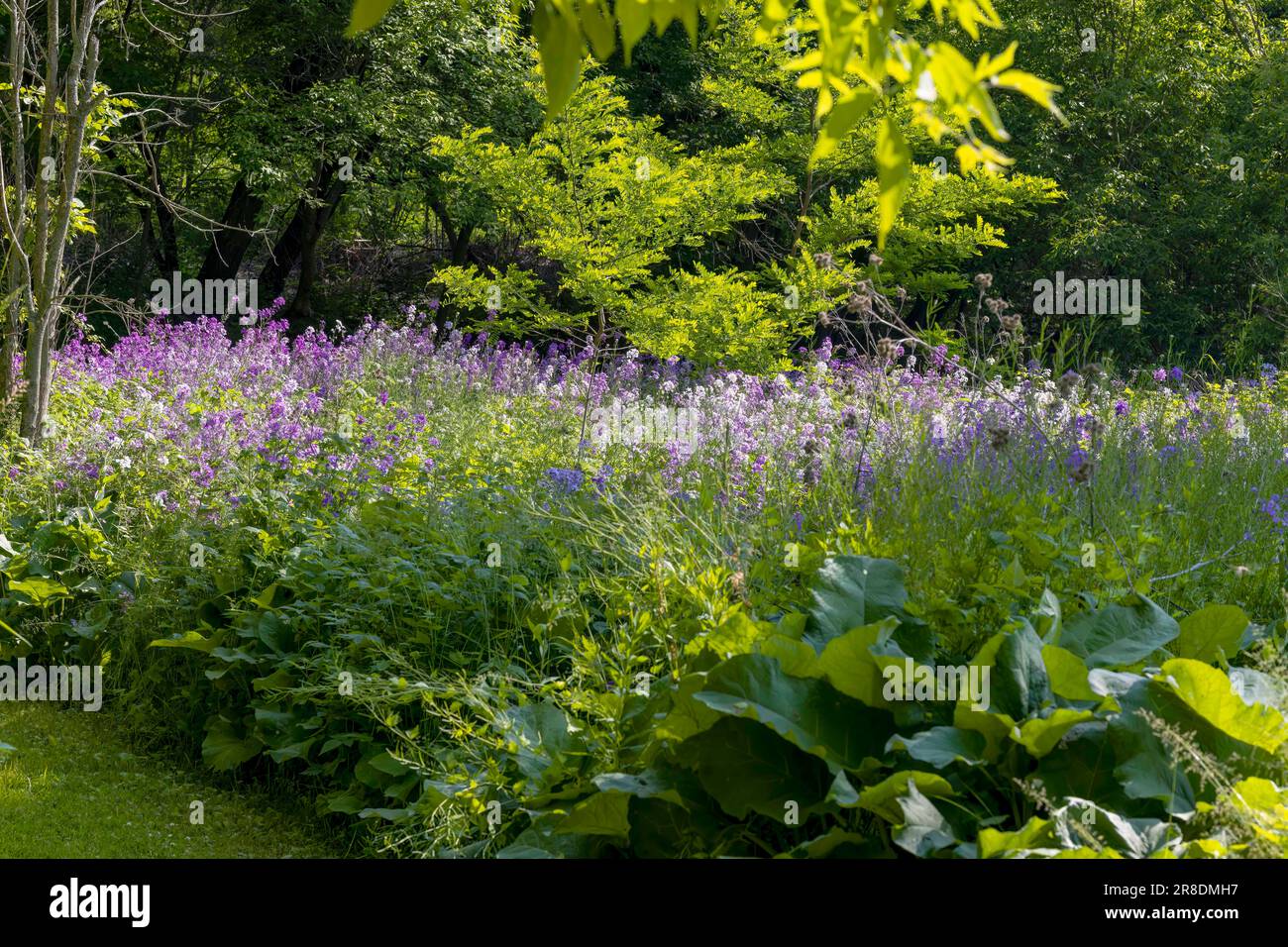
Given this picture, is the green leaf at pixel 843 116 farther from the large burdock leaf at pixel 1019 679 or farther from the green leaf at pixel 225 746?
the green leaf at pixel 225 746

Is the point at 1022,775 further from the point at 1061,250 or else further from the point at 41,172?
the point at 1061,250

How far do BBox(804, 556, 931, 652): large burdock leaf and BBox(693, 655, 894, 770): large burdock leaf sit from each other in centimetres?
22

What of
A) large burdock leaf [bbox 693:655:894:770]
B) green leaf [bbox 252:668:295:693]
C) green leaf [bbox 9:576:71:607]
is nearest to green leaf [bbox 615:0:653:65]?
large burdock leaf [bbox 693:655:894:770]

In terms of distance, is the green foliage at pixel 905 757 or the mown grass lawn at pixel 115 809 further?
the mown grass lawn at pixel 115 809

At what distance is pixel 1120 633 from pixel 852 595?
25.2 inches

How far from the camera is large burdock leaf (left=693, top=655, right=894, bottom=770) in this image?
247 centimetres

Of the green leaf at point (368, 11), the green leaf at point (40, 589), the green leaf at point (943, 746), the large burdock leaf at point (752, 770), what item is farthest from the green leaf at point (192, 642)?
the green leaf at point (368, 11)

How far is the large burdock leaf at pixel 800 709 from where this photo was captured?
8.11ft

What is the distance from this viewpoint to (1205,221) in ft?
52.9

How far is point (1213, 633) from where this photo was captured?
285 cm

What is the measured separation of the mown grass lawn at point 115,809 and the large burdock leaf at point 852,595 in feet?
5.81

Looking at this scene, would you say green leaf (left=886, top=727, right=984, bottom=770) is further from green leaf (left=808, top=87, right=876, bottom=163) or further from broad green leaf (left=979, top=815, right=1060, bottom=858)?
green leaf (left=808, top=87, right=876, bottom=163)

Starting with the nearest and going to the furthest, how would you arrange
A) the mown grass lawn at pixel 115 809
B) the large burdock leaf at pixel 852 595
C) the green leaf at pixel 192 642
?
the large burdock leaf at pixel 852 595 → the mown grass lawn at pixel 115 809 → the green leaf at pixel 192 642
